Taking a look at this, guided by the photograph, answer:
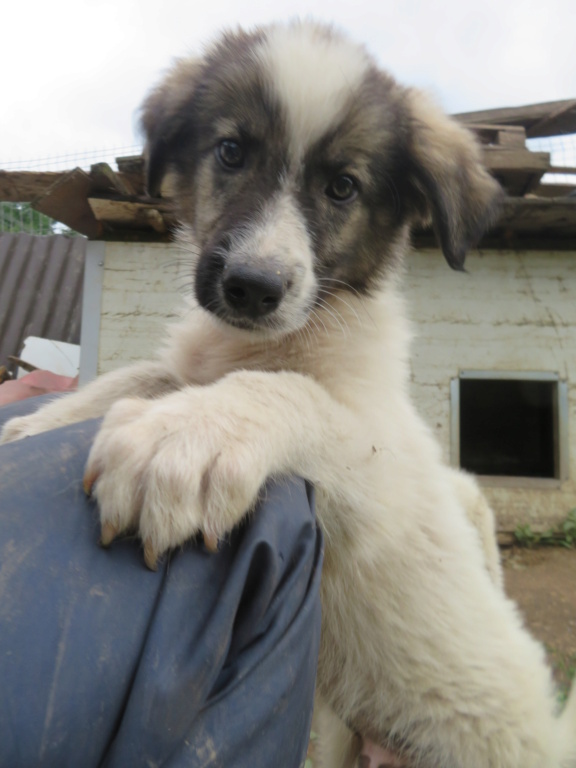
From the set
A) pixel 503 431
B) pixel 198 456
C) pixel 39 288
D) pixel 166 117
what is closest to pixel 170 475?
pixel 198 456

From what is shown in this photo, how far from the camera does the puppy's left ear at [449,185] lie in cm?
203

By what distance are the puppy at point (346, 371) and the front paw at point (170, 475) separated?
16mm

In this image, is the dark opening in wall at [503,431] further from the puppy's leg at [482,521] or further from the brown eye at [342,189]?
the brown eye at [342,189]

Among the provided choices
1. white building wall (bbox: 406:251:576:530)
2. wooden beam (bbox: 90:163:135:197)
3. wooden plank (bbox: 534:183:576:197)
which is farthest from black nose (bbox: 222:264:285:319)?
wooden plank (bbox: 534:183:576:197)

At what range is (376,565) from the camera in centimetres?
156

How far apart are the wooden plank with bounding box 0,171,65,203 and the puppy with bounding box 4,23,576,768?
8.69 feet

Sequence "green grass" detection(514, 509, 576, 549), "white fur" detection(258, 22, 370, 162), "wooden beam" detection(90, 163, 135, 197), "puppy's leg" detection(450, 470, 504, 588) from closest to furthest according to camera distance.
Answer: "white fur" detection(258, 22, 370, 162) → "puppy's leg" detection(450, 470, 504, 588) → "wooden beam" detection(90, 163, 135, 197) → "green grass" detection(514, 509, 576, 549)

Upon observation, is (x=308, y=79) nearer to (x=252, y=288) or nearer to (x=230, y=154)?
(x=230, y=154)

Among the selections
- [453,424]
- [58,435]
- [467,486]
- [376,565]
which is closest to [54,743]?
[58,435]

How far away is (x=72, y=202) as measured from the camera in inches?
183

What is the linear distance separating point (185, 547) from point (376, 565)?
729 mm

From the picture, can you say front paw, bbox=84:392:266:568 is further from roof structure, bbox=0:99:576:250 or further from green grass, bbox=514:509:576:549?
green grass, bbox=514:509:576:549

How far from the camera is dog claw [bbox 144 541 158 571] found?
3.06 ft

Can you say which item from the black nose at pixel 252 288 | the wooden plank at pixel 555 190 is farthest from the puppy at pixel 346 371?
the wooden plank at pixel 555 190
